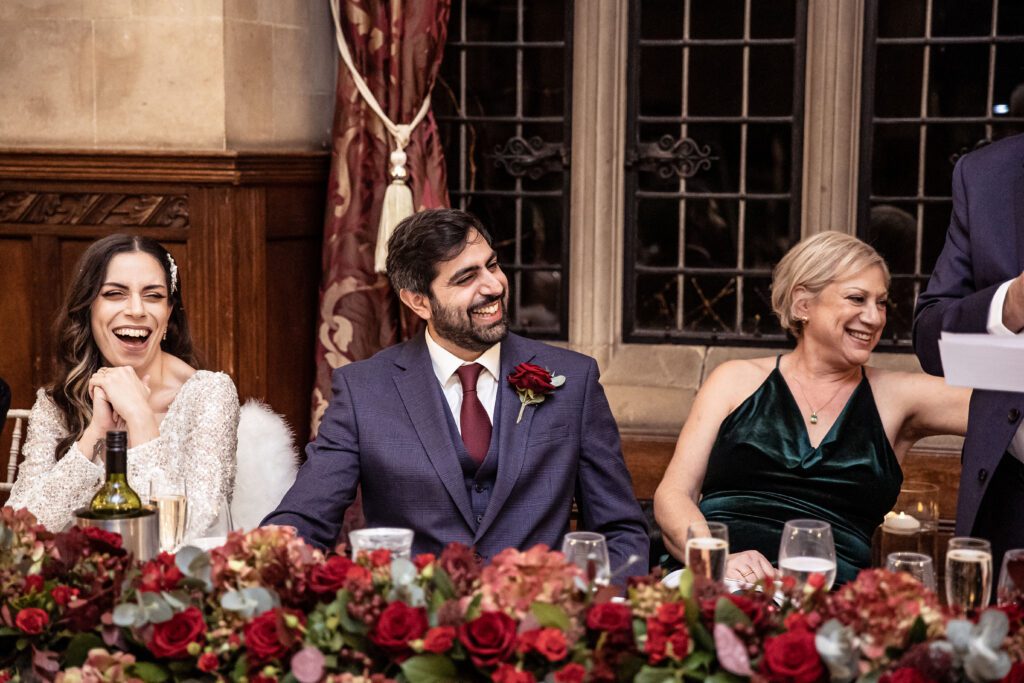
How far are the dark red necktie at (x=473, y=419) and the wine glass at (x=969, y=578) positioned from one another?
115cm

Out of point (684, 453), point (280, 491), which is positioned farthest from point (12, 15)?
point (684, 453)

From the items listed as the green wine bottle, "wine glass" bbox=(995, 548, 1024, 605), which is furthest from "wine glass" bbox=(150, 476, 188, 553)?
"wine glass" bbox=(995, 548, 1024, 605)

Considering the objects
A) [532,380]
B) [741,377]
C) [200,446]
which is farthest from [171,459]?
[741,377]

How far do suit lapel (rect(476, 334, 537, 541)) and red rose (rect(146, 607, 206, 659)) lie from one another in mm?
1001

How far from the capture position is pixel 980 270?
2195mm

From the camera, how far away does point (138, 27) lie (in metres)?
3.91

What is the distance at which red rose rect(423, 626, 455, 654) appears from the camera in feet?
4.97

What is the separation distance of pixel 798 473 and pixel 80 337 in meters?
1.62

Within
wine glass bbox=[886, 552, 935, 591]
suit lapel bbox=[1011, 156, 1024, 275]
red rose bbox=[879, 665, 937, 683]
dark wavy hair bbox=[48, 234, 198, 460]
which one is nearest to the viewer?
red rose bbox=[879, 665, 937, 683]

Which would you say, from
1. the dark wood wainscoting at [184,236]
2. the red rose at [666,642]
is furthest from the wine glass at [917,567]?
the dark wood wainscoting at [184,236]

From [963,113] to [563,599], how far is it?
125 inches

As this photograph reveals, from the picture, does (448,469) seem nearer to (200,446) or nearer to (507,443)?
(507,443)

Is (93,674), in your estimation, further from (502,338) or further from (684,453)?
(684,453)

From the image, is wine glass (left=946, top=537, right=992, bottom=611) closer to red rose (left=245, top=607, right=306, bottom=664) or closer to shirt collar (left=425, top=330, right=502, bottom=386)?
red rose (left=245, top=607, right=306, bottom=664)
